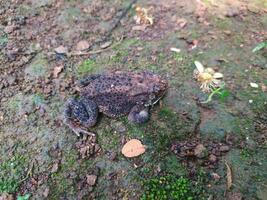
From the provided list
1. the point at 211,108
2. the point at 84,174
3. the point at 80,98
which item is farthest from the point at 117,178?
the point at 211,108

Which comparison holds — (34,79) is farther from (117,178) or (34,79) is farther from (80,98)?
(117,178)

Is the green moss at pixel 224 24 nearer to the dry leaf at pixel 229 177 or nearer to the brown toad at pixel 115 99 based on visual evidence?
the brown toad at pixel 115 99

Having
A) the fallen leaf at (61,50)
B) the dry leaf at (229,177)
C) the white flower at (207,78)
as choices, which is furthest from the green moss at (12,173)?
the white flower at (207,78)

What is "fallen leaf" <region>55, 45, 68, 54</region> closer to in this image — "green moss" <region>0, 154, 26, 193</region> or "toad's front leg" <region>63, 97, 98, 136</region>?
"toad's front leg" <region>63, 97, 98, 136</region>

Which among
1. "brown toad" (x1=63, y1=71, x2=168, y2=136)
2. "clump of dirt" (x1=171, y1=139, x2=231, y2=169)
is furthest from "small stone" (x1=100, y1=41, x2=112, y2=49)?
"clump of dirt" (x1=171, y1=139, x2=231, y2=169)

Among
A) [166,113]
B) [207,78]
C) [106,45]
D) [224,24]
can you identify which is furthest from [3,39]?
[224,24]

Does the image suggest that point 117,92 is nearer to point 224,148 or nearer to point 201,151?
point 201,151
